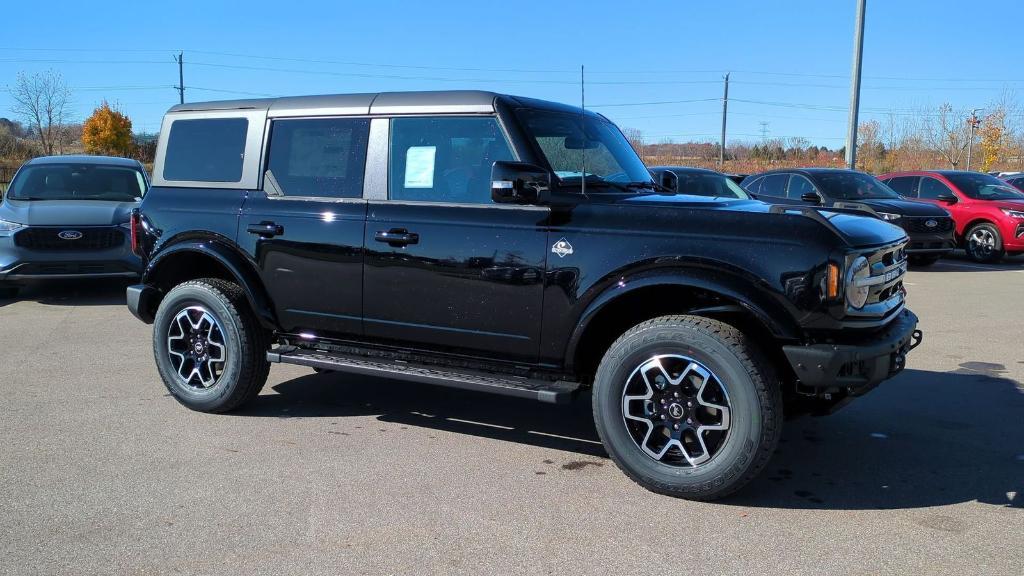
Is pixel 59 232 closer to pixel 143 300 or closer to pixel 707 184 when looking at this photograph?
pixel 143 300

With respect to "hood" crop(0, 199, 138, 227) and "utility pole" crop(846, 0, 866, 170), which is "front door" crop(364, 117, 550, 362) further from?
"utility pole" crop(846, 0, 866, 170)

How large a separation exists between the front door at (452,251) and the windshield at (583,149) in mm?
273

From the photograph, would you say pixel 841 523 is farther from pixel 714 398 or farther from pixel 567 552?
pixel 567 552

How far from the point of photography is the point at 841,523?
12.4ft

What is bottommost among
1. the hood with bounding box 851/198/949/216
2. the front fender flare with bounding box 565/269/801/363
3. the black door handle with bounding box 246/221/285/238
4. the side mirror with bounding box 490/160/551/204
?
the front fender flare with bounding box 565/269/801/363

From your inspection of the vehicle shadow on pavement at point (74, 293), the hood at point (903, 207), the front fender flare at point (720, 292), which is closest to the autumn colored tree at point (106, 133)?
the vehicle shadow on pavement at point (74, 293)

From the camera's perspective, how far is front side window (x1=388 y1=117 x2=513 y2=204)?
15.3 feet

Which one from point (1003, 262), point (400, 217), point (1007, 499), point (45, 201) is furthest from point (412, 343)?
point (1003, 262)

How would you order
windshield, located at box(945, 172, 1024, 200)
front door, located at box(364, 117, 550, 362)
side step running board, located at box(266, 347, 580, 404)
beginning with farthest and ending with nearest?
windshield, located at box(945, 172, 1024, 200)
front door, located at box(364, 117, 550, 362)
side step running board, located at box(266, 347, 580, 404)

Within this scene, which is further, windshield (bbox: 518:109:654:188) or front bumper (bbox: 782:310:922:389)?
windshield (bbox: 518:109:654:188)

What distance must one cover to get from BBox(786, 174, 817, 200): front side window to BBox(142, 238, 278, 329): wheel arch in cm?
1039

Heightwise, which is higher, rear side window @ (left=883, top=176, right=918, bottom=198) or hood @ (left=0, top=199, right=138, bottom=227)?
rear side window @ (left=883, top=176, right=918, bottom=198)

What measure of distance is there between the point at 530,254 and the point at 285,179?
1.82 meters

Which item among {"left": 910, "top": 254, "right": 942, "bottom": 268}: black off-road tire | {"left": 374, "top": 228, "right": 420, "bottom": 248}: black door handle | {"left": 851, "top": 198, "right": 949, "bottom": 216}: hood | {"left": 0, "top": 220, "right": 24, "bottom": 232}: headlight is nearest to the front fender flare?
{"left": 374, "top": 228, "right": 420, "bottom": 248}: black door handle
